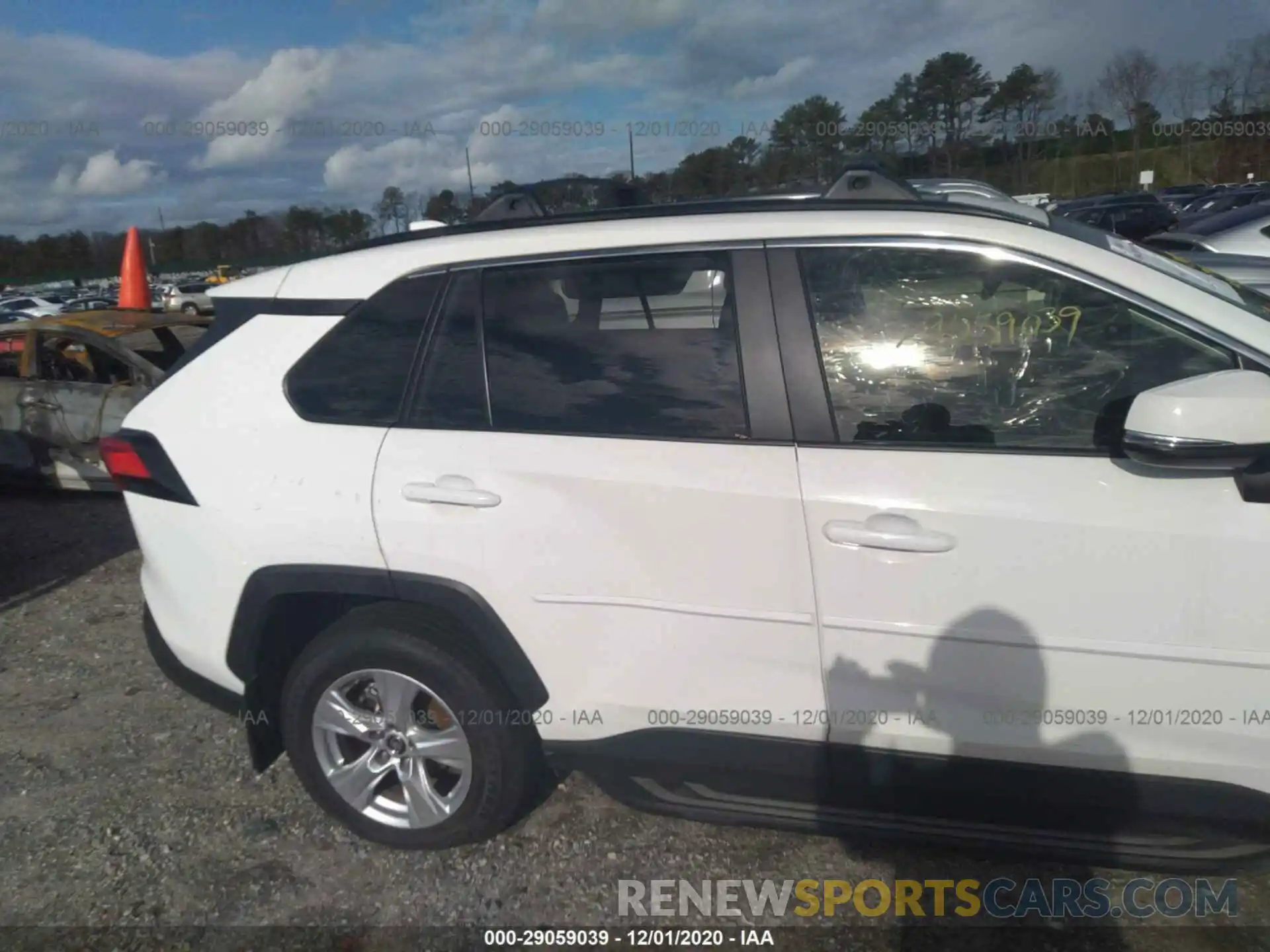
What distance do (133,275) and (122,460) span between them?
40.0 feet

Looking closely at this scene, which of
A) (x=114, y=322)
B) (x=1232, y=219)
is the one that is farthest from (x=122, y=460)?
(x=1232, y=219)

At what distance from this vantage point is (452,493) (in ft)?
7.91

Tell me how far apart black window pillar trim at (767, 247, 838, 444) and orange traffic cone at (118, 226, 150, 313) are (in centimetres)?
1307

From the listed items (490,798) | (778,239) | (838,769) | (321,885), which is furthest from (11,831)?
(778,239)

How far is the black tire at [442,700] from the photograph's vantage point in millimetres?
2527

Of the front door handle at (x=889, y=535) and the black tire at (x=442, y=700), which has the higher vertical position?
the front door handle at (x=889, y=535)

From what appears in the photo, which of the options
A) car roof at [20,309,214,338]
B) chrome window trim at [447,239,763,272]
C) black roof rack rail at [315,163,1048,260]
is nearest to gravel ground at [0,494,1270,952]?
chrome window trim at [447,239,763,272]

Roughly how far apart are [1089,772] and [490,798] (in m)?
1.59

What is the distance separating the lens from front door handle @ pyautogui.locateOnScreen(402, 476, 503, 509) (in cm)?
239

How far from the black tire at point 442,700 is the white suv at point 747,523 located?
0.01 m

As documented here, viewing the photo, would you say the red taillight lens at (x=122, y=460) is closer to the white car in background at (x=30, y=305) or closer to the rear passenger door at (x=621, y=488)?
the rear passenger door at (x=621, y=488)

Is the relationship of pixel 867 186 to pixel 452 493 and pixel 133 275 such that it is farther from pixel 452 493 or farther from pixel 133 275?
pixel 133 275

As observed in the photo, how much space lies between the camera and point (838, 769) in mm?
2346

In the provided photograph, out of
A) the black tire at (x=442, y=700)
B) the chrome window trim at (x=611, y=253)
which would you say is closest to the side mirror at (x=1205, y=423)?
the chrome window trim at (x=611, y=253)
